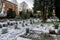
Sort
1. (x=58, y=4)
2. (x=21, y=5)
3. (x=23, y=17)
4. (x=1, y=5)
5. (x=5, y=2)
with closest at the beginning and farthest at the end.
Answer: (x=58, y=4), (x=23, y=17), (x=1, y=5), (x=5, y=2), (x=21, y=5)

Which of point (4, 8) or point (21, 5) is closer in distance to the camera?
point (4, 8)

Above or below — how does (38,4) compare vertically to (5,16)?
above

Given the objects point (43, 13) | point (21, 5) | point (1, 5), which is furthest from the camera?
point (21, 5)

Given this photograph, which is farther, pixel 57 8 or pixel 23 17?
pixel 23 17

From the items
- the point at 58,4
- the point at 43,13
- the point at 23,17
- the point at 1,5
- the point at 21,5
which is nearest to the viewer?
the point at 58,4

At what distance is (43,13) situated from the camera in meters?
30.5

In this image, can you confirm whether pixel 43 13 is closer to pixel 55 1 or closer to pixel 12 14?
pixel 12 14

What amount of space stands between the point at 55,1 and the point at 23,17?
157 ft

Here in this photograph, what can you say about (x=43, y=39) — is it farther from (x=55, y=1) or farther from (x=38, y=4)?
(x=38, y=4)

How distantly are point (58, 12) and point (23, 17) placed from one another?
4799 centimetres

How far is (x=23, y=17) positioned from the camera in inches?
1962

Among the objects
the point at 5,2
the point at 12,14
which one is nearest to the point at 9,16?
the point at 12,14

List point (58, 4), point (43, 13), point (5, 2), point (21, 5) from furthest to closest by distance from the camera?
point (21, 5), point (5, 2), point (43, 13), point (58, 4)

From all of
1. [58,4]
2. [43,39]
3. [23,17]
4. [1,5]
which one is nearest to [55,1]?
[58,4]
